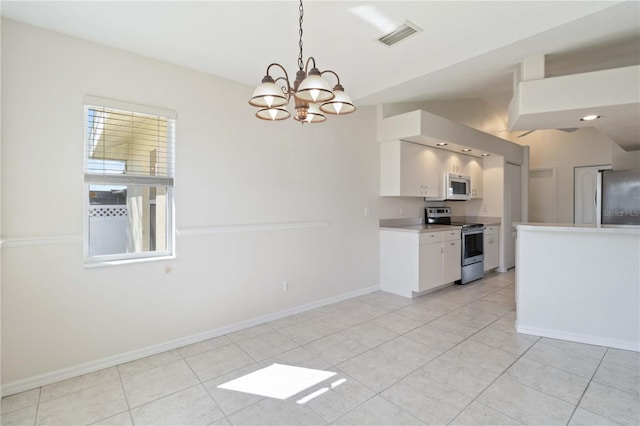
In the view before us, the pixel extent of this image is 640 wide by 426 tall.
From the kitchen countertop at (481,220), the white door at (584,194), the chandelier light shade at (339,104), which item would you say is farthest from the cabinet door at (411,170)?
the white door at (584,194)

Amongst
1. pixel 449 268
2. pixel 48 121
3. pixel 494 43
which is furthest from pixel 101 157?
pixel 449 268

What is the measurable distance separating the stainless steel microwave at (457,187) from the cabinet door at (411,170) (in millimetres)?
633

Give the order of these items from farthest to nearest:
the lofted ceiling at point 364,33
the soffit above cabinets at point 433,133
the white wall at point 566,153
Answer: the white wall at point 566,153 → the soffit above cabinets at point 433,133 → the lofted ceiling at point 364,33

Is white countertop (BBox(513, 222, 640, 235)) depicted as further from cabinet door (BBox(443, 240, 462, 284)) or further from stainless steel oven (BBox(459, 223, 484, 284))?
stainless steel oven (BBox(459, 223, 484, 284))

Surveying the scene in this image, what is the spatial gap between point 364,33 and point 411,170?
242 centimetres

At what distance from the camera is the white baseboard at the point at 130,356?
2196 millimetres

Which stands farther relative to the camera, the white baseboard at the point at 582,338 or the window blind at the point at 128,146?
the white baseboard at the point at 582,338

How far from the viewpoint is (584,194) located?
645 centimetres

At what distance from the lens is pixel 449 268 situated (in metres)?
4.60

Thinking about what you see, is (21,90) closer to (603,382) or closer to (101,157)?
(101,157)

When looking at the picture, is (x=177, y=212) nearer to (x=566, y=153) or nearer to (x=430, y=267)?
(x=430, y=267)

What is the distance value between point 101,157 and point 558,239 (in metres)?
4.16

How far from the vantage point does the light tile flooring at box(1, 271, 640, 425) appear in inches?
74.7

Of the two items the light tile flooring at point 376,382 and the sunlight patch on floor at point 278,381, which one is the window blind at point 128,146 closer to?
the light tile flooring at point 376,382
